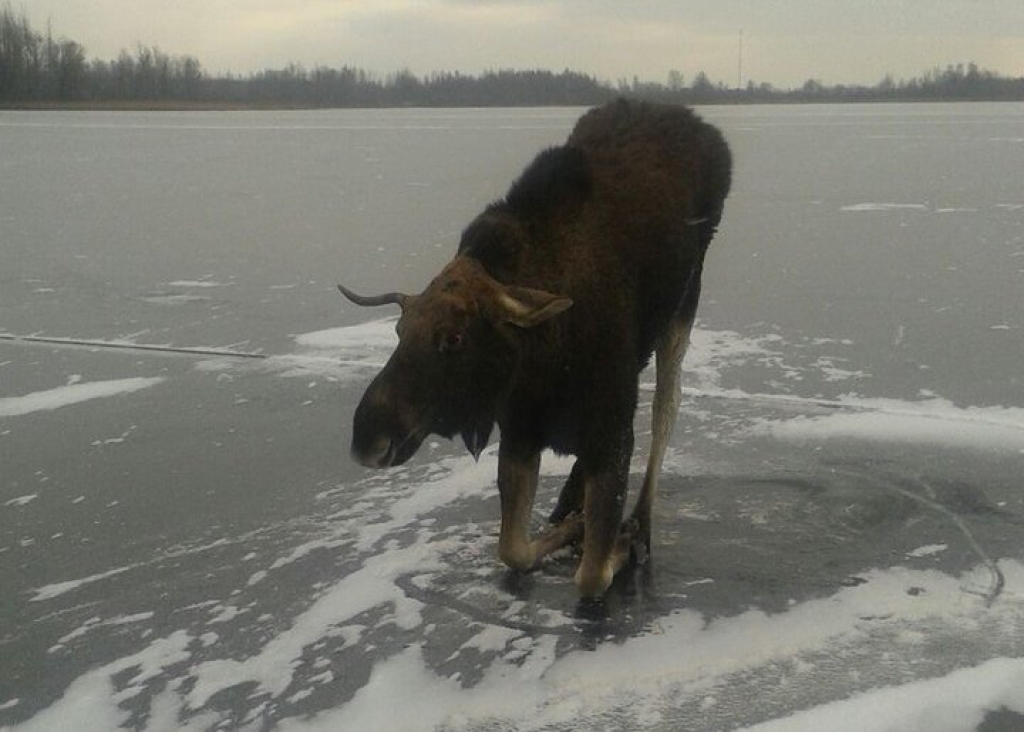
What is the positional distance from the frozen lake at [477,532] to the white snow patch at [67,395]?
0.03 metres

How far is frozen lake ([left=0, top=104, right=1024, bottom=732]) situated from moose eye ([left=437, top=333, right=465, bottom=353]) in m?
1.05

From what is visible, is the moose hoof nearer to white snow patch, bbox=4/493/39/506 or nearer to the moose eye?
the moose eye

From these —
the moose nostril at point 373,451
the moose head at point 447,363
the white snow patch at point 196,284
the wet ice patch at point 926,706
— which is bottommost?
the wet ice patch at point 926,706

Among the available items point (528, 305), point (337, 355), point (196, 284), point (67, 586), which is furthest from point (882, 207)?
point (67, 586)

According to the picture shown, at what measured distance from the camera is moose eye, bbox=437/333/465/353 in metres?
3.61

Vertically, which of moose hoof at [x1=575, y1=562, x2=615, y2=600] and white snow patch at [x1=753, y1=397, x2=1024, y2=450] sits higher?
white snow patch at [x1=753, y1=397, x2=1024, y2=450]

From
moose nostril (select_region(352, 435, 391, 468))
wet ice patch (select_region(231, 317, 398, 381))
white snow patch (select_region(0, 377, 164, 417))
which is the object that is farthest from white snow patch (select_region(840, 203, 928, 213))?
moose nostril (select_region(352, 435, 391, 468))

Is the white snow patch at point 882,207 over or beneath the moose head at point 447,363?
over

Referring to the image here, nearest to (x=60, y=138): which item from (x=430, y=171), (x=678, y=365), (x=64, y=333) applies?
(x=430, y=171)

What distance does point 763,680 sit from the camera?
3.61 metres

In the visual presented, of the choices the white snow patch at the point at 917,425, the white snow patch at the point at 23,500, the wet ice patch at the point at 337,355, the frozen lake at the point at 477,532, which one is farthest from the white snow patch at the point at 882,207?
the white snow patch at the point at 23,500

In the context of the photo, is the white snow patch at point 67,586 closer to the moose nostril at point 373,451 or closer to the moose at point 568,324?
the moose at point 568,324

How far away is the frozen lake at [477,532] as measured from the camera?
11.7 feet

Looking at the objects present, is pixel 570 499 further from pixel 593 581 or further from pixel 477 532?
pixel 593 581
